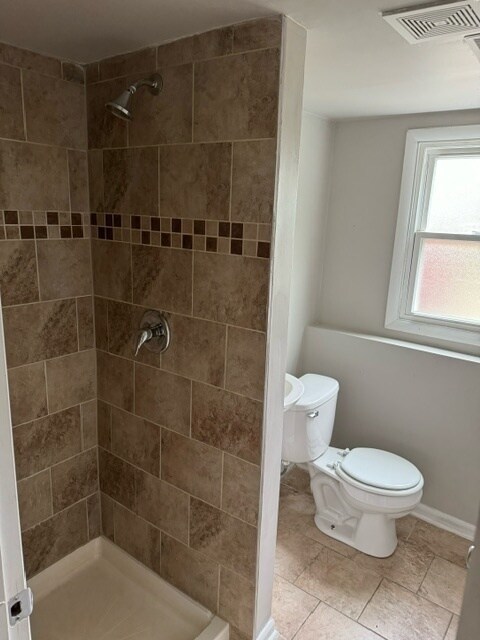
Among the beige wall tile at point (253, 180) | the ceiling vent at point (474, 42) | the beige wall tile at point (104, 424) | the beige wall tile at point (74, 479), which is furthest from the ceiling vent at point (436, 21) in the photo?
the beige wall tile at point (74, 479)

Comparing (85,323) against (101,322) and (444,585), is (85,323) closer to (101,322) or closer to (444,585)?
(101,322)

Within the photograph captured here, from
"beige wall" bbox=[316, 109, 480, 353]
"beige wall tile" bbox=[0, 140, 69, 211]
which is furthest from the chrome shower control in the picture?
"beige wall" bbox=[316, 109, 480, 353]

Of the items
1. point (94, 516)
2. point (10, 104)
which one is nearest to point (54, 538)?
point (94, 516)

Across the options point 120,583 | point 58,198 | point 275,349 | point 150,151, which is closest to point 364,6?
point 150,151

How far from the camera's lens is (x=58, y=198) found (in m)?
1.76

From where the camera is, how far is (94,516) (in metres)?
2.14

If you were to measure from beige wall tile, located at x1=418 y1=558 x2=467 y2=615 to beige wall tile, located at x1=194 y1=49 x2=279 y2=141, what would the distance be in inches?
81.4

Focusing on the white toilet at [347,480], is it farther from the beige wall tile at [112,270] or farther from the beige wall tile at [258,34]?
the beige wall tile at [258,34]

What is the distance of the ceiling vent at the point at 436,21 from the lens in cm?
113

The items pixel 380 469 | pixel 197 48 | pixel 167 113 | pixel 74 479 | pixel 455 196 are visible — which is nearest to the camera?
pixel 197 48

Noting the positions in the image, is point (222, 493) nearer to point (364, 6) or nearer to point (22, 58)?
point (364, 6)

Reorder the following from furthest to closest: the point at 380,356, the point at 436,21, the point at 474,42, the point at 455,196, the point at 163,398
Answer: the point at 380,356 → the point at 455,196 → the point at 163,398 → the point at 474,42 → the point at 436,21

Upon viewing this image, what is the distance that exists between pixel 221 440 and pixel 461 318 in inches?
62.9

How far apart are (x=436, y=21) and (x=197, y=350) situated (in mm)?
1207
